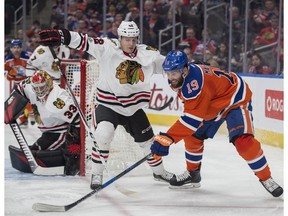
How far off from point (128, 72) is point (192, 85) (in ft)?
1.97

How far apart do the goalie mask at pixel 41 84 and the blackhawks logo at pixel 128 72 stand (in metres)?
0.71

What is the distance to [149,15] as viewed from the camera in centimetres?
742

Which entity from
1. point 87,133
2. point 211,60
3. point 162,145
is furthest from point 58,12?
point 162,145

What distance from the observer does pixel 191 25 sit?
23.5 feet

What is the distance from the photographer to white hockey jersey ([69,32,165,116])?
352 cm

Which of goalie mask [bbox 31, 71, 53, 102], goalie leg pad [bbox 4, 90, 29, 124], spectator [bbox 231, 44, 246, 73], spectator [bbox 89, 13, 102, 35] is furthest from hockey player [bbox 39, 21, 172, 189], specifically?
spectator [bbox 89, 13, 102, 35]

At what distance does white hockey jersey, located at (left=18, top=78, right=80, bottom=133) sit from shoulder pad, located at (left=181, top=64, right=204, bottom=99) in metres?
1.20

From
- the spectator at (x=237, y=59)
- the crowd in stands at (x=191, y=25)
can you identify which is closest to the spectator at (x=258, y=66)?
the crowd in stands at (x=191, y=25)

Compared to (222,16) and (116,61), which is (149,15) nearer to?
(222,16)

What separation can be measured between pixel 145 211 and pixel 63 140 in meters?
1.29

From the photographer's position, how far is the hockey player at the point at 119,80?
3471 mm

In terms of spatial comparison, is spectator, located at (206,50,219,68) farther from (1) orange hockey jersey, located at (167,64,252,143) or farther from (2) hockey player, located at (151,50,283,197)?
(1) orange hockey jersey, located at (167,64,252,143)

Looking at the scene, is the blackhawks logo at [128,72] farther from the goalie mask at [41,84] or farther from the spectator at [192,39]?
the spectator at [192,39]

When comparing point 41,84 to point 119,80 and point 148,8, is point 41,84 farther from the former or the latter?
point 148,8
